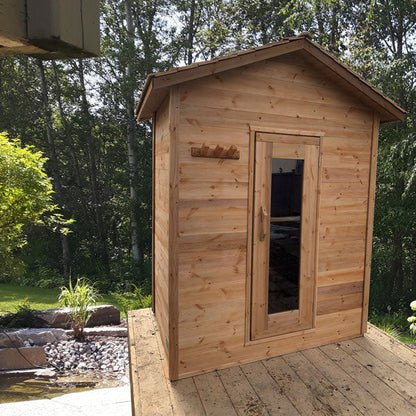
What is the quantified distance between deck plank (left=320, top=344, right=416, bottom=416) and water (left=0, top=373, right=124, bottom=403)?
2918mm

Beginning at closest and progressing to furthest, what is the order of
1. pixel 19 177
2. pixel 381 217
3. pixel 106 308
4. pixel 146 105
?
1. pixel 146 105
2. pixel 19 177
3. pixel 106 308
4. pixel 381 217

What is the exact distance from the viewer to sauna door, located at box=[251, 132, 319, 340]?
3301mm

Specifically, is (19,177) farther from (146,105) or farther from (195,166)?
(195,166)

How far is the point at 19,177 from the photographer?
5.49 m

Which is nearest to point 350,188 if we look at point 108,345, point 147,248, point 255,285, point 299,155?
point 299,155

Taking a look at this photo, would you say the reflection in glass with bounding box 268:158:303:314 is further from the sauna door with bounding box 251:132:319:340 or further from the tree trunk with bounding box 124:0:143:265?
the tree trunk with bounding box 124:0:143:265

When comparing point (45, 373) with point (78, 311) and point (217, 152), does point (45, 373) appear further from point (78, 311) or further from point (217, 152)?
point (217, 152)

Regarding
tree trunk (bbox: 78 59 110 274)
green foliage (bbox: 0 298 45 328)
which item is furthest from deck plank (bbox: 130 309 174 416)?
tree trunk (bbox: 78 59 110 274)

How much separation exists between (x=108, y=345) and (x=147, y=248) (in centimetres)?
652

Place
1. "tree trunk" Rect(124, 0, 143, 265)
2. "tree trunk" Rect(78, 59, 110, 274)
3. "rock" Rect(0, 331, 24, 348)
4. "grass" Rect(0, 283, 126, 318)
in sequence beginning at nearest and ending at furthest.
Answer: "rock" Rect(0, 331, 24, 348), "grass" Rect(0, 283, 126, 318), "tree trunk" Rect(124, 0, 143, 265), "tree trunk" Rect(78, 59, 110, 274)

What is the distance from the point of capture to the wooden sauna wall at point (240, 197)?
3.02m

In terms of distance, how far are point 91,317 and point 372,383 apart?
4843 millimetres

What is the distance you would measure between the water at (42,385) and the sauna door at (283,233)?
8.67ft

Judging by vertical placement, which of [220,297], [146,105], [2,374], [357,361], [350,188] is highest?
[146,105]
